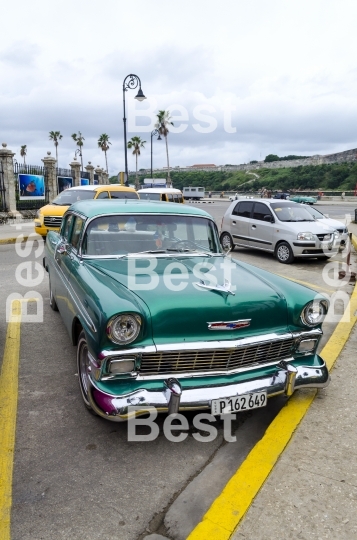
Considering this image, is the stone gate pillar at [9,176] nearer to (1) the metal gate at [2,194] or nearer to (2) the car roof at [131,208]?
(1) the metal gate at [2,194]

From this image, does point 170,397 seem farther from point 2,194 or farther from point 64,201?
point 2,194

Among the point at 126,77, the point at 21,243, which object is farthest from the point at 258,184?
the point at 21,243

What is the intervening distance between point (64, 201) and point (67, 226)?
9.21m

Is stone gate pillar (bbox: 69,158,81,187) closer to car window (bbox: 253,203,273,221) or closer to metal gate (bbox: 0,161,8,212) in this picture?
metal gate (bbox: 0,161,8,212)

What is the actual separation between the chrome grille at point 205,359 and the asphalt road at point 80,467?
1.97 feet

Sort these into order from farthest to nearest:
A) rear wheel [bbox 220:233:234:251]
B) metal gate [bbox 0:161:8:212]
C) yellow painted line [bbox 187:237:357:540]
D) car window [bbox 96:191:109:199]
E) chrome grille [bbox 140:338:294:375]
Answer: metal gate [bbox 0:161:8:212]
car window [bbox 96:191:109:199]
rear wheel [bbox 220:233:234:251]
chrome grille [bbox 140:338:294:375]
yellow painted line [bbox 187:237:357:540]

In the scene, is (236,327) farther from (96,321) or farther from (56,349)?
(56,349)

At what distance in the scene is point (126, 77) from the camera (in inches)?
747

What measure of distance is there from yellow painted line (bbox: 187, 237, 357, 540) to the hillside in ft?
228

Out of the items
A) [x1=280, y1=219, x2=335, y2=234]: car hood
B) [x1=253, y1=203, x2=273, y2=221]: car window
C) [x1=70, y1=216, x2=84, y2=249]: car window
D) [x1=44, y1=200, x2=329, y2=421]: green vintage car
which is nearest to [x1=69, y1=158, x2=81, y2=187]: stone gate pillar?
[x1=253, y1=203, x2=273, y2=221]: car window

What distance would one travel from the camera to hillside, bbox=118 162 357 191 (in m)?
73.6

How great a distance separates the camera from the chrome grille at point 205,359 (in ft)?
9.98

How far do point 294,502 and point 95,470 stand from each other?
4.22 feet

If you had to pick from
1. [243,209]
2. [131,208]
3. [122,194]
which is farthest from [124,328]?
[122,194]
